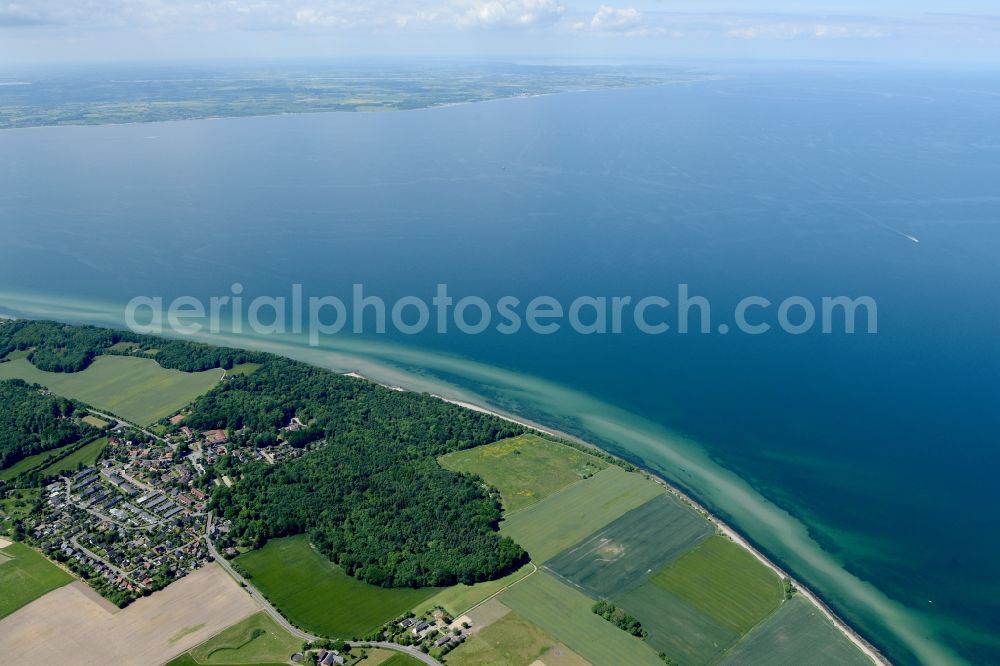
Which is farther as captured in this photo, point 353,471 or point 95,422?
point 95,422

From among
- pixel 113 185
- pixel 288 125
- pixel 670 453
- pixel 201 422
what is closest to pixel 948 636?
pixel 670 453

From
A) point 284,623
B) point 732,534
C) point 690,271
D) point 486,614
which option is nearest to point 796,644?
point 732,534

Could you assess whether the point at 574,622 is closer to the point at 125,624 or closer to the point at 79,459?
the point at 125,624

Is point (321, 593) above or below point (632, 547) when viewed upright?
above

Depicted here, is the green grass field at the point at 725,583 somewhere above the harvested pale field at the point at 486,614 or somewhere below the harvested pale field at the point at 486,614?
below

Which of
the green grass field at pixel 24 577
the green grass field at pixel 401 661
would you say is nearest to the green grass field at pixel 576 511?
the green grass field at pixel 401 661

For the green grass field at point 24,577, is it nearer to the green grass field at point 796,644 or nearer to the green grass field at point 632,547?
the green grass field at point 632,547

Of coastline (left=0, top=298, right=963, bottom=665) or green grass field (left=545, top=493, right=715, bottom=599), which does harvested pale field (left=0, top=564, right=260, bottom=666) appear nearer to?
green grass field (left=545, top=493, right=715, bottom=599)

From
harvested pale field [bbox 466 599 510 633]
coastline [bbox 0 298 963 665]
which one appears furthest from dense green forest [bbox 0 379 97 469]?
harvested pale field [bbox 466 599 510 633]
